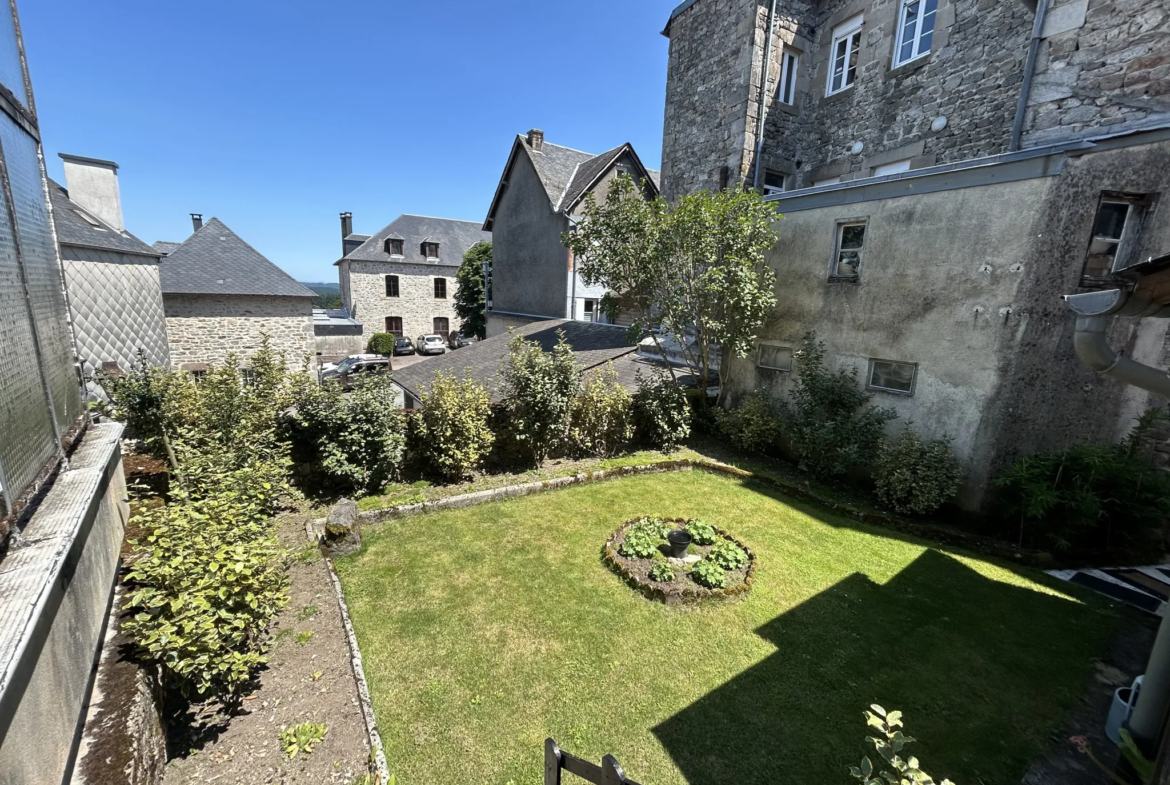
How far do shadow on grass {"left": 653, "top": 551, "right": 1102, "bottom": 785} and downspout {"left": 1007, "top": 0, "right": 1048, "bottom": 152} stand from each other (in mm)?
8358

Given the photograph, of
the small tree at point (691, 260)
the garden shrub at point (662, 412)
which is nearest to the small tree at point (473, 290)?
the small tree at point (691, 260)

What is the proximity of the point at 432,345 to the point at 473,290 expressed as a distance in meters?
4.98

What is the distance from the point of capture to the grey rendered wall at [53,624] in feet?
5.57

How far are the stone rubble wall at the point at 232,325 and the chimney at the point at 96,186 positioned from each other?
344cm

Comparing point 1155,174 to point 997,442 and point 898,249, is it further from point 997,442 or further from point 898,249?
point 997,442

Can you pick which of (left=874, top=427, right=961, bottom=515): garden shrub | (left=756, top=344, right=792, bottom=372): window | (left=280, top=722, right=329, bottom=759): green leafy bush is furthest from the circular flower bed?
(left=756, top=344, right=792, bottom=372): window

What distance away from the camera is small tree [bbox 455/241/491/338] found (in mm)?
30359

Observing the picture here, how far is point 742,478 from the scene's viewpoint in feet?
29.6

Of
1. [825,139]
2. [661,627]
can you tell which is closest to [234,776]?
[661,627]

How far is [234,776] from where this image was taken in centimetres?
307

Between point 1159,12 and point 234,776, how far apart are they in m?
14.4

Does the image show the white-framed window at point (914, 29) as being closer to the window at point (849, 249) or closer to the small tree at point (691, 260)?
the window at point (849, 249)

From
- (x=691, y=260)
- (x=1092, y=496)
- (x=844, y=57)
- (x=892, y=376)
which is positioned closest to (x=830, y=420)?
(x=892, y=376)

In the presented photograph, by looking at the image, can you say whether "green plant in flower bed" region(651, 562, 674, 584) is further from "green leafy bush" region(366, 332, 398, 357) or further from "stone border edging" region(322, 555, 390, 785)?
"green leafy bush" region(366, 332, 398, 357)
